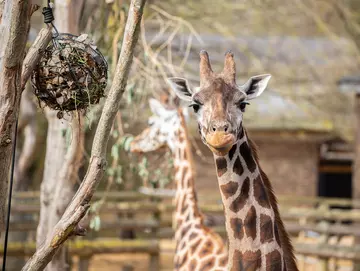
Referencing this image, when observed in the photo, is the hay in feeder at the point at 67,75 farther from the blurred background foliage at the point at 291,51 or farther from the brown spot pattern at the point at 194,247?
the blurred background foliage at the point at 291,51

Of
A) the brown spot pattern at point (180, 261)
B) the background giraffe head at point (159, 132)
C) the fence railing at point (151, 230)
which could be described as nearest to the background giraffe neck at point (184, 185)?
the background giraffe head at point (159, 132)

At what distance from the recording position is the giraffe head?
401 centimetres

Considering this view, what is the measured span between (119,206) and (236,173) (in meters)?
8.04

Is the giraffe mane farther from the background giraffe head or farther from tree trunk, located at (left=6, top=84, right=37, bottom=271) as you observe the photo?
tree trunk, located at (left=6, top=84, right=37, bottom=271)

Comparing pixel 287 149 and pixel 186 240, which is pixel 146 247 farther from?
pixel 287 149

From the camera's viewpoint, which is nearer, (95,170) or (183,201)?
(95,170)

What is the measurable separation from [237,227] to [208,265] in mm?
1510

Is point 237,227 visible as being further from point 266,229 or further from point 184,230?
point 184,230

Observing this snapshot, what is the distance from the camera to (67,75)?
3855 mm

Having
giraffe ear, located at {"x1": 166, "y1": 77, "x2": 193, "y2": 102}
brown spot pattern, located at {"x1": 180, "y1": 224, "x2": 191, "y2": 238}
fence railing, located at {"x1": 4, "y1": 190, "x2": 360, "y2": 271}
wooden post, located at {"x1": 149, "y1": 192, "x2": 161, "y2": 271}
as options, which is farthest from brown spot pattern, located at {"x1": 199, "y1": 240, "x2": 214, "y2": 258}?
wooden post, located at {"x1": 149, "y1": 192, "x2": 161, "y2": 271}

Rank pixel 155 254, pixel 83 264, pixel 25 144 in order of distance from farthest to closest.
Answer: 1. pixel 25 144
2. pixel 155 254
3. pixel 83 264

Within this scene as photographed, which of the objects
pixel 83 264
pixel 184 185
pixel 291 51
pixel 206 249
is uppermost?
pixel 291 51

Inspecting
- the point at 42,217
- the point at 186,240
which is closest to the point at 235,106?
the point at 186,240

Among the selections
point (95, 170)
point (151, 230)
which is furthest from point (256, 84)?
point (151, 230)
